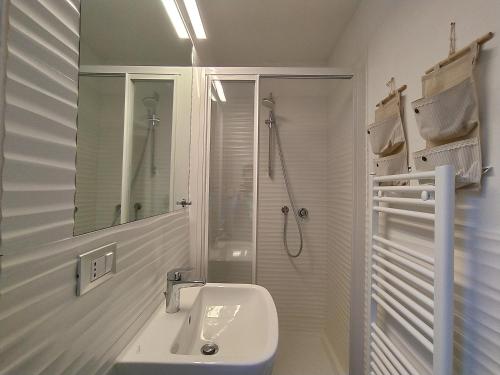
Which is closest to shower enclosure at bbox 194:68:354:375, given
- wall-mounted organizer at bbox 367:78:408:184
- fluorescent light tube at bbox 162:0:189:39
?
fluorescent light tube at bbox 162:0:189:39

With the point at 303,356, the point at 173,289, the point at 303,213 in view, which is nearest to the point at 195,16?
the point at 173,289

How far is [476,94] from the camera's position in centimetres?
71

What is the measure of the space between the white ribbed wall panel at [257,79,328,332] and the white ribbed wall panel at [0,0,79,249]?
1927 mm

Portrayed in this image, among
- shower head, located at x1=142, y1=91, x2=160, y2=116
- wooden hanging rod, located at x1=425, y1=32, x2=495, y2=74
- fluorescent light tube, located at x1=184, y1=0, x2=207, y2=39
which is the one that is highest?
fluorescent light tube, located at x1=184, y1=0, x2=207, y2=39

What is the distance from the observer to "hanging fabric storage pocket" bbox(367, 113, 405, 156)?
1.11 metres

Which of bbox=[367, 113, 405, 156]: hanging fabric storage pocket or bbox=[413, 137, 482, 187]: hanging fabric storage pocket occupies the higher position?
bbox=[367, 113, 405, 156]: hanging fabric storage pocket

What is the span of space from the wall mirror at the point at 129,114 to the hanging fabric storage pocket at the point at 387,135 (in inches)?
44.9

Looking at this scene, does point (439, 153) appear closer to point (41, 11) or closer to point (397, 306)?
point (397, 306)

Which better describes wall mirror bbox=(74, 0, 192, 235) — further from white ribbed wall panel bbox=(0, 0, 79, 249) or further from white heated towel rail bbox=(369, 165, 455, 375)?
white heated towel rail bbox=(369, 165, 455, 375)

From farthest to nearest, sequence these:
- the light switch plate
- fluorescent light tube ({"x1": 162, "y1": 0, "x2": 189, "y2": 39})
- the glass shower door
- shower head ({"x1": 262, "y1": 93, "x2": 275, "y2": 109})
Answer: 1. shower head ({"x1": 262, "y1": 93, "x2": 275, "y2": 109})
2. the glass shower door
3. fluorescent light tube ({"x1": 162, "y1": 0, "x2": 189, "y2": 39})
4. the light switch plate

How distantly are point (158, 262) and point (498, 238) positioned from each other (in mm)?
1211

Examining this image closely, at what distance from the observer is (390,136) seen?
1.17m

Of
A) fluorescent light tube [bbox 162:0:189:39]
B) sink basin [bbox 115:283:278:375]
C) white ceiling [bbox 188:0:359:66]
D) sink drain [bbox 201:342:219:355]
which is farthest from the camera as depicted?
white ceiling [bbox 188:0:359:66]

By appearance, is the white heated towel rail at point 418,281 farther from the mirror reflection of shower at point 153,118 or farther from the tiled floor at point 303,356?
the mirror reflection of shower at point 153,118
